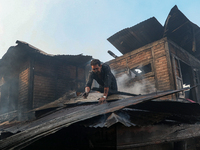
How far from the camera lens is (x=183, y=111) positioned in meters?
3.95

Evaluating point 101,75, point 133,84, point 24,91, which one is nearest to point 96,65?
point 101,75

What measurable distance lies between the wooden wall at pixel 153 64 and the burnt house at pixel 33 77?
2.71m

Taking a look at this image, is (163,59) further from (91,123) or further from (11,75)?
(11,75)

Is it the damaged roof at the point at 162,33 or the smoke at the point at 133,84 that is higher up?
the damaged roof at the point at 162,33

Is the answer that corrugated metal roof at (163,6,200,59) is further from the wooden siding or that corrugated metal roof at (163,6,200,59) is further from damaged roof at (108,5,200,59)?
the wooden siding

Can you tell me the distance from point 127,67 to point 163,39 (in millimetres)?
2675

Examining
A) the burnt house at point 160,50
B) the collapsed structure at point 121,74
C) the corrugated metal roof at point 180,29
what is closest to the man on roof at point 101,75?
the collapsed structure at point 121,74

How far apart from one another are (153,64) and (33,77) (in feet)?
22.1

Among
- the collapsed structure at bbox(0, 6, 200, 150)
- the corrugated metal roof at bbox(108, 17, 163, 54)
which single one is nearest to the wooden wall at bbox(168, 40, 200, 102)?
the collapsed structure at bbox(0, 6, 200, 150)

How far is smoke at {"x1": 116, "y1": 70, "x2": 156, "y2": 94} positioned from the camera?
913 cm

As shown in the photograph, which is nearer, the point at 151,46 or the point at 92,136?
the point at 92,136

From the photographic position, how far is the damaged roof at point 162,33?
877 centimetres

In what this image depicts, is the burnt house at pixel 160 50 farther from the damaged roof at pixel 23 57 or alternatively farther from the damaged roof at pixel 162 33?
the damaged roof at pixel 23 57

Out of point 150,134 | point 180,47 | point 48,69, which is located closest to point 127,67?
point 180,47
